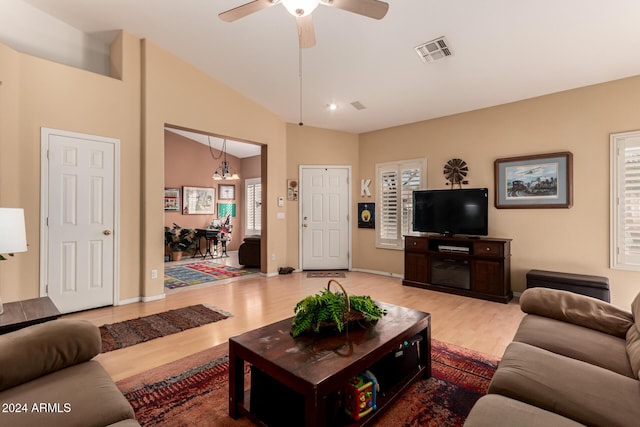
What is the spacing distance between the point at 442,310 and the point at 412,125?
10.8 ft

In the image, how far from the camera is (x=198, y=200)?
28.5ft

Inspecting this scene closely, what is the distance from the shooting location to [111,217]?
3.93 m

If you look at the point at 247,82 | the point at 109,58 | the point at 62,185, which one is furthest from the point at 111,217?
the point at 247,82

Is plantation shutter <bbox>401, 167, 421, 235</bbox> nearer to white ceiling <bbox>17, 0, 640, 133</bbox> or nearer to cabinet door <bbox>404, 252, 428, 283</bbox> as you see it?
cabinet door <bbox>404, 252, 428, 283</bbox>

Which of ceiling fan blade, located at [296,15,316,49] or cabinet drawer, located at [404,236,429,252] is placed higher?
ceiling fan blade, located at [296,15,316,49]

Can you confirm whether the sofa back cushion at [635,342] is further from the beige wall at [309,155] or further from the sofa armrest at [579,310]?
the beige wall at [309,155]

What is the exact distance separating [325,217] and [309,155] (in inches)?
50.7

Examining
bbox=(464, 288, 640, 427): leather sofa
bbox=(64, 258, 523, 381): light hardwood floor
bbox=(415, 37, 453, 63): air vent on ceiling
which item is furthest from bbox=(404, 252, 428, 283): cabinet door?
bbox=(415, 37, 453, 63): air vent on ceiling

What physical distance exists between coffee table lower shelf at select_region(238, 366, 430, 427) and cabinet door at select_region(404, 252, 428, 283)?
2.89 metres

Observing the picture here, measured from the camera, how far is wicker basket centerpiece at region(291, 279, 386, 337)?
182cm

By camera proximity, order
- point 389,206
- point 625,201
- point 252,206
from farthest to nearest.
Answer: point 252,206 < point 389,206 < point 625,201

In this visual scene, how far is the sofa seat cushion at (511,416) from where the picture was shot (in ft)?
3.55

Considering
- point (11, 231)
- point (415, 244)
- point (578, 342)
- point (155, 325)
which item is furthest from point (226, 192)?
point (578, 342)

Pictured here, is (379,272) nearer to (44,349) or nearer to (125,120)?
(125,120)
